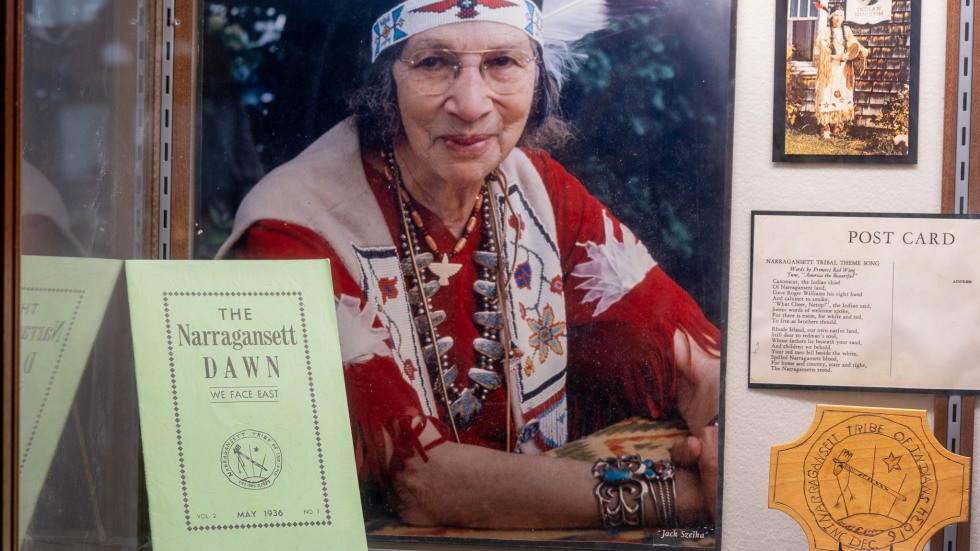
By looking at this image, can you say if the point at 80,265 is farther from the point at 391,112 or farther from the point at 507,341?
the point at 507,341

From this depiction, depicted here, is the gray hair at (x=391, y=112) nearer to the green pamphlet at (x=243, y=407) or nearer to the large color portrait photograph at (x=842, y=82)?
the green pamphlet at (x=243, y=407)

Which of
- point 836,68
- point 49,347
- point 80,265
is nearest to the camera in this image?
point 49,347

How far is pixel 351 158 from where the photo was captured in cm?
148

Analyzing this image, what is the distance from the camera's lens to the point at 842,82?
1.43 metres

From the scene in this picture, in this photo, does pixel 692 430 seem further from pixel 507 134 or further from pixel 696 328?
pixel 507 134

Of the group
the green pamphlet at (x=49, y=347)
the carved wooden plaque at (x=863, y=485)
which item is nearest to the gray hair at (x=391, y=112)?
the green pamphlet at (x=49, y=347)

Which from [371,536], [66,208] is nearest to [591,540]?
[371,536]

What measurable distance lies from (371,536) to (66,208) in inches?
28.0

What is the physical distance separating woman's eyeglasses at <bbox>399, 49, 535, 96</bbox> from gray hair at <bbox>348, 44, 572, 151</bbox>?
27 millimetres

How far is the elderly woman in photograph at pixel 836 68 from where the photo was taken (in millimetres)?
1427

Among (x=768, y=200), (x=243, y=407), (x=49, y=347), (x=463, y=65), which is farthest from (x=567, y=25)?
(x=49, y=347)

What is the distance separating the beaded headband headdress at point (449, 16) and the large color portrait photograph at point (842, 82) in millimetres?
409

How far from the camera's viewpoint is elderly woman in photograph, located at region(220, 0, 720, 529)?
145 cm

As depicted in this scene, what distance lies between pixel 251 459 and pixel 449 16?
2.52 feet
